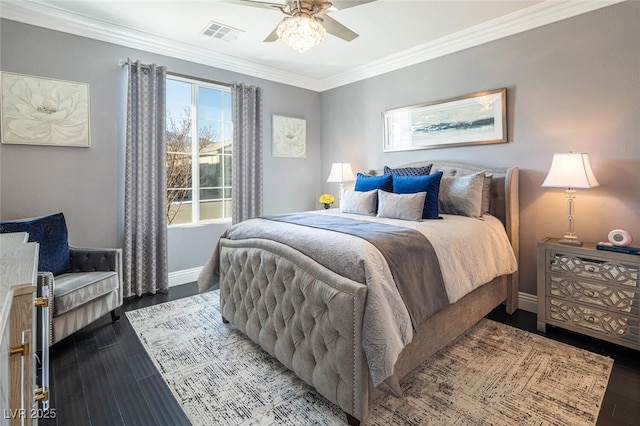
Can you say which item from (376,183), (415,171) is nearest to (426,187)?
(415,171)

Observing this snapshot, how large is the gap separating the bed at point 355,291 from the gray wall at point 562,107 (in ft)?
0.80

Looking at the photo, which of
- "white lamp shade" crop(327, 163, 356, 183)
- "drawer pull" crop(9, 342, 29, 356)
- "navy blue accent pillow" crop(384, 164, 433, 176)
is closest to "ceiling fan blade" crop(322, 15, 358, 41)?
"navy blue accent pillow" crop(384, 164, 433, 176)

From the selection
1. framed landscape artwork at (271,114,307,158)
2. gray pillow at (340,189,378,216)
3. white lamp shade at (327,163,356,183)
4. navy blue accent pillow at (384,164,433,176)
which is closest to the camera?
gray pillow at (340,189,378,216)

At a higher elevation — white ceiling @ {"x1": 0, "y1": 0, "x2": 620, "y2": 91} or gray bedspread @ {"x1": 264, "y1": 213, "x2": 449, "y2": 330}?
white ceiling @ {"x1": 0, "y1": 0, "x2": 620, "y2": 91}

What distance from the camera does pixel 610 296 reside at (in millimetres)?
2309

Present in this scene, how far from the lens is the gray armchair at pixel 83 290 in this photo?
2240 mm

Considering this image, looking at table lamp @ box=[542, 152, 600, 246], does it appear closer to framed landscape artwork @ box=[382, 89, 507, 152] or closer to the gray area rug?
framed landscape artwork @ box=[382, 89, 507, 152]

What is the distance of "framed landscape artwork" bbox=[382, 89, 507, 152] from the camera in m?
3.23

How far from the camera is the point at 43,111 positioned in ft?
9.60

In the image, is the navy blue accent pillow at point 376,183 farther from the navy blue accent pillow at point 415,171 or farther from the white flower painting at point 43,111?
the white flower painting at point 43,111

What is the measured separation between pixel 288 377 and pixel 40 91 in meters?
3.27

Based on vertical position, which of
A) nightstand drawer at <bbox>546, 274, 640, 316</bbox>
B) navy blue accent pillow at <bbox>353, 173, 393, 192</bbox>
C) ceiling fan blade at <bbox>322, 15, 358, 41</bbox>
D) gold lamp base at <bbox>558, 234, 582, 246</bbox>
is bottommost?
nightstand drawer at <bbox>546, 274, 640, 316</bbox>

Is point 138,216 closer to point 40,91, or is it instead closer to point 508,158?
point 40,91

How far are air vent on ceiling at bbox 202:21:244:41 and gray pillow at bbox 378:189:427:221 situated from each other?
7.66ft
